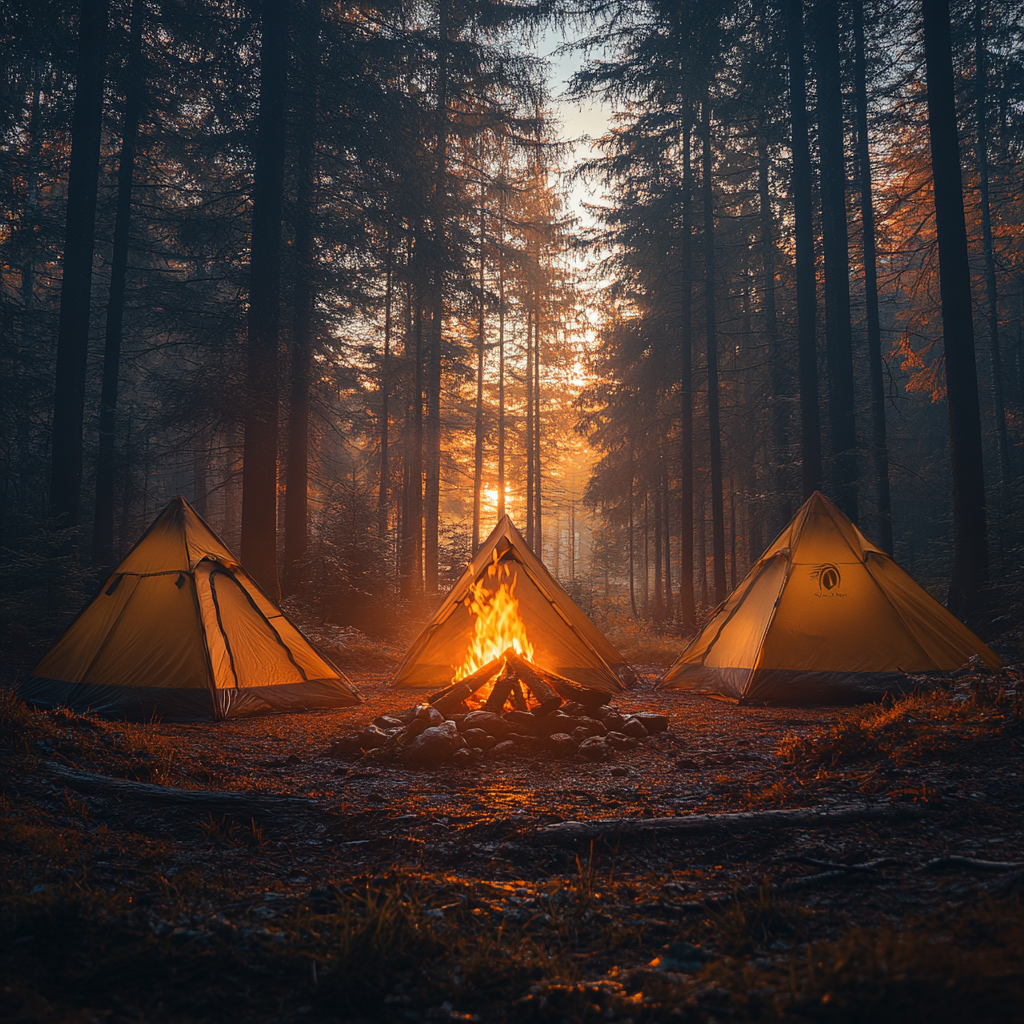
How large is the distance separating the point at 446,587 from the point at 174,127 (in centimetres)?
1484

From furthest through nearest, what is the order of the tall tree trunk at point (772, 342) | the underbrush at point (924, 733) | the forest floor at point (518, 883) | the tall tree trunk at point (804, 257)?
the tall tree trunk at point (772, 342), the tall tree trunk at point (804, 257), the underbrush at point (924, 733), the forest floor at point (518, 883)

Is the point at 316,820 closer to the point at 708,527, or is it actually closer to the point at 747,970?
the point at 747,970

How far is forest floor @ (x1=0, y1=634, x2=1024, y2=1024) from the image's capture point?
2197 millimetres

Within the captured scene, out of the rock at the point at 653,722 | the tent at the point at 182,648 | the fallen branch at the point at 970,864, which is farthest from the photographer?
the tent at the point at 182,648

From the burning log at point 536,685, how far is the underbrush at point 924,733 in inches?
87.8

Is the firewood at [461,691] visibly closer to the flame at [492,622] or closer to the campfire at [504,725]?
the campfire at [504,725]

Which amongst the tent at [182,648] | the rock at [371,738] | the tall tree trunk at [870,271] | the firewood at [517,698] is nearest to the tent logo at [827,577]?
the firewood at [517,698]

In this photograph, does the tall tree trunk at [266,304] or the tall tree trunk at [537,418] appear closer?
the tall tree trunk at [266,304]

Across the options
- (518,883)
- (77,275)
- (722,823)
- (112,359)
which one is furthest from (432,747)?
(112,359)

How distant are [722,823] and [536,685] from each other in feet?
Answer: 11.0

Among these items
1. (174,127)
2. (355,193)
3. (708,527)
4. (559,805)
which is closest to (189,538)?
(559,805)

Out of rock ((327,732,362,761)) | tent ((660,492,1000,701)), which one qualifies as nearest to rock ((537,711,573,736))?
rock ((327,732,362,761))

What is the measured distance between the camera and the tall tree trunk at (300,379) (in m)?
13.7

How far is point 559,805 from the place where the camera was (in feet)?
14.2
